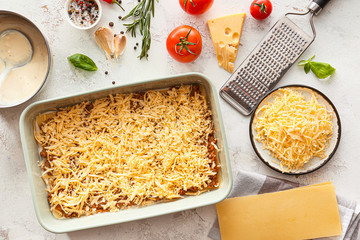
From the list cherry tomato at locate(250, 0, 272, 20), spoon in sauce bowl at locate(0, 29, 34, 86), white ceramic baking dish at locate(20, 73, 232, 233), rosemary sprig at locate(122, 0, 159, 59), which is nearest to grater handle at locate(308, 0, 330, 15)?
cherry tomato at locate(250, 0, 272, 20)

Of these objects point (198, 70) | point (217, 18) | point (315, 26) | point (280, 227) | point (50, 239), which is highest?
point (315, 26)

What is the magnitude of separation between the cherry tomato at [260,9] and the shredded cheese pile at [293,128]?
16.4 inches

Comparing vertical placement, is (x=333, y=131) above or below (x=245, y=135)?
above

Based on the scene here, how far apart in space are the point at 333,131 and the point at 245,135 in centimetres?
47

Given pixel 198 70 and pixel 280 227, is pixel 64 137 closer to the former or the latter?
pixel 198 70

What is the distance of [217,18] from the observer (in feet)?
5.41

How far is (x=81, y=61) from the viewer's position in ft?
5.33

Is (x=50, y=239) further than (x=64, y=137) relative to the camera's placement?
Yes

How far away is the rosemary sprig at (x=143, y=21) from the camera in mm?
1629

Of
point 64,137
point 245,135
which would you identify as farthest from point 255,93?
point 64,137

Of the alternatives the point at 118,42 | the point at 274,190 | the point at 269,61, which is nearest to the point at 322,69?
the point at 269,61

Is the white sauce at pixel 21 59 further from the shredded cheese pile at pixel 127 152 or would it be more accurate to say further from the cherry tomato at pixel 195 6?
the cherry tomato at pixel 195 6

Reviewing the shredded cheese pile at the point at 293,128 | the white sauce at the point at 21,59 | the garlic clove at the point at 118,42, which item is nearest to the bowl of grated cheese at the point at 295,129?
the shredded cheese pile at the point at 293,128

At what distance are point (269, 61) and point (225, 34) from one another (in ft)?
0.93
